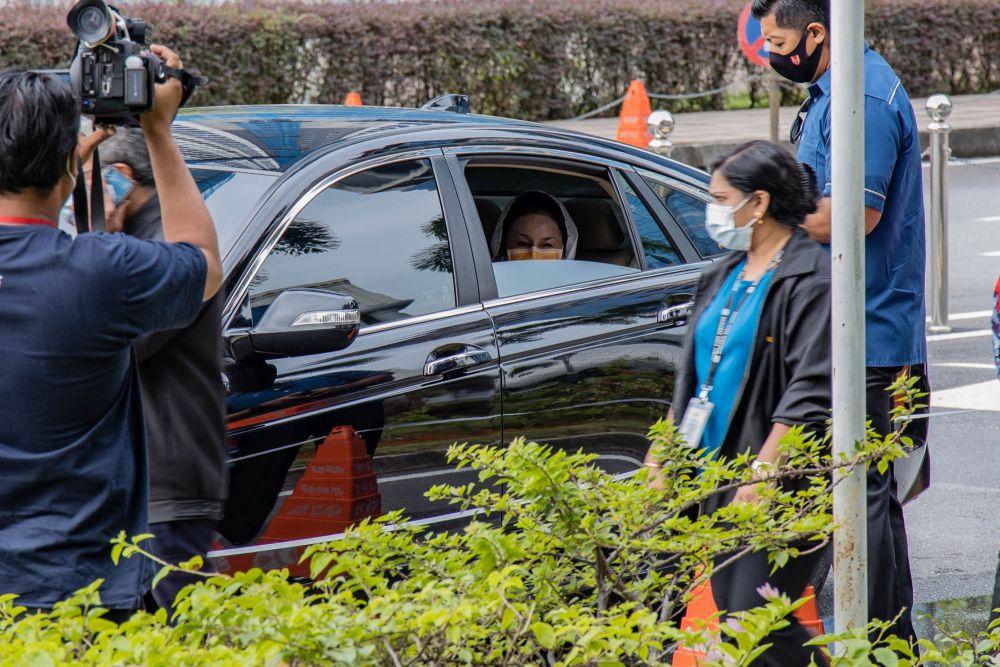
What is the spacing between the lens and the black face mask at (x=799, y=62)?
4.25 meters

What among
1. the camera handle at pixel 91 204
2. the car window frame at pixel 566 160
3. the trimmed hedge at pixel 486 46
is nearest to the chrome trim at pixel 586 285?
the car window frame at pixel 566 160

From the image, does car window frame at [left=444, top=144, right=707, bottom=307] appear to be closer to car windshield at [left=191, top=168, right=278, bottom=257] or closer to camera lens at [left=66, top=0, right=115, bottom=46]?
car windshield at [left=191, top=168, right=278, bottom=257]

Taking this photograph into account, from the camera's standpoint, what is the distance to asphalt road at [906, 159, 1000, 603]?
17.3 feet

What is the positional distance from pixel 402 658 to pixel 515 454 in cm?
54

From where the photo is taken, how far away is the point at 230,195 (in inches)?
156

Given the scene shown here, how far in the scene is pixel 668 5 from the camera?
18.6 meters

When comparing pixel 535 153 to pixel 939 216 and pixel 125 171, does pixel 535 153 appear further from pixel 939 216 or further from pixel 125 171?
pixel 939 216

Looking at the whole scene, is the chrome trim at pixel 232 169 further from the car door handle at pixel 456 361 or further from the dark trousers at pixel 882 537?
the dark trousers at pixel 882 537

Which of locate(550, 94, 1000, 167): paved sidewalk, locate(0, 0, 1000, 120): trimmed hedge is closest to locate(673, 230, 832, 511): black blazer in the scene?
locate(550, 94, 1000, 167): paved sidewalk

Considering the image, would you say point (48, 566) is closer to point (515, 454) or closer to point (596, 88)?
point (515, 454)

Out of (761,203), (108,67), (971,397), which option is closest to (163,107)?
(108,67)

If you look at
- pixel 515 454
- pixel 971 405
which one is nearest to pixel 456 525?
pixel 515 454

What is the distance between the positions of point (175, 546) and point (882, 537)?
1962 millimetres

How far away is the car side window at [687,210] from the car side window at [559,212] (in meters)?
0.16
